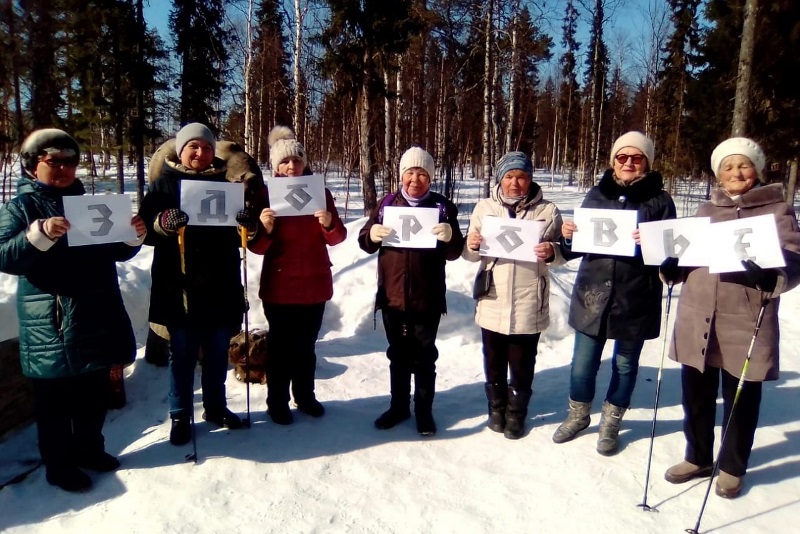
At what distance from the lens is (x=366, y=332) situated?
5949 millimetres

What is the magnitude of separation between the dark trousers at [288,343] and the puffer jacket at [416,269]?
1.78 feet

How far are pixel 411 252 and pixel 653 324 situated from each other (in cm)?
169

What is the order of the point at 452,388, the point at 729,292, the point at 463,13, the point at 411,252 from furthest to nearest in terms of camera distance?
the point at 463,13 < the point at 452,388 < the point at 411,252 < the point at 729,292

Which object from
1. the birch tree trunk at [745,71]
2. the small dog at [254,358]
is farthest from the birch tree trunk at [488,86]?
the small dog at [254,358]

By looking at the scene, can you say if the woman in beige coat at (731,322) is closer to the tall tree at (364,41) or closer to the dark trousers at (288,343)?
the dark trousers at (288,343)

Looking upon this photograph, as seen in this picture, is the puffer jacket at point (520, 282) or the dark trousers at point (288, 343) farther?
the dark trousers at point (288, 343)

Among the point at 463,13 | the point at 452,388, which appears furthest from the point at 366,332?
the point at 463,13

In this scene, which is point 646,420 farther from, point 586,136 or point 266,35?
point 586,136

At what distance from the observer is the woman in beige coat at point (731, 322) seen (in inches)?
111

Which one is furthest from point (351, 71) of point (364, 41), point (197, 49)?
point (197, 49)

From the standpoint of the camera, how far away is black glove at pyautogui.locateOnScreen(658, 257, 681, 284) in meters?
3.04

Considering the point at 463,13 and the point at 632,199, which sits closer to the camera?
the point at 632,199

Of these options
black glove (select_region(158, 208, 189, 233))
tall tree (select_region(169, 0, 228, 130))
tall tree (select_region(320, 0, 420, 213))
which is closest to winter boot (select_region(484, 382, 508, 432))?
black glove (select_region(158, 208, 189, 233))

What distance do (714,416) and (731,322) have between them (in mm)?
636
